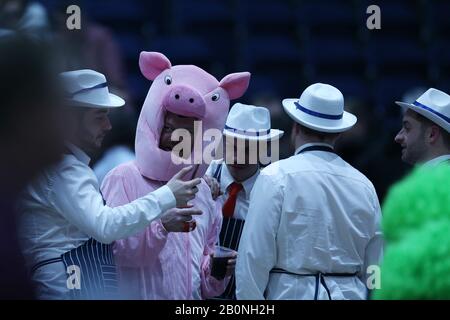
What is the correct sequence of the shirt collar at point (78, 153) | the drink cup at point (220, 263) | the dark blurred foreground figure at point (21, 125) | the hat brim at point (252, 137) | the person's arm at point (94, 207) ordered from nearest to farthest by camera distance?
the dark blurred foreground figure at point (21, 125) < the person's arm at point (94, 207) < the shirt collar at point (78, 153) < the drink cup at point (220, 263) < the hat brim at point (252, 137)

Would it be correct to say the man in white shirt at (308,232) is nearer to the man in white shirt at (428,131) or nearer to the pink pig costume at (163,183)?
the pink pig costume at (163,183)

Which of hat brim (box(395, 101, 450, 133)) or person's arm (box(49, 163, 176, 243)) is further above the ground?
hat brim (box(395, 101, 450, 133))

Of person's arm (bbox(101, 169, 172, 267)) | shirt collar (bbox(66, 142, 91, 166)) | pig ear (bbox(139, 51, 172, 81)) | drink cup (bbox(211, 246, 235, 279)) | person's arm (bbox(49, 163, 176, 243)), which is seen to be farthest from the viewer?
pig ear (bbox(139, 51, 172, 81))

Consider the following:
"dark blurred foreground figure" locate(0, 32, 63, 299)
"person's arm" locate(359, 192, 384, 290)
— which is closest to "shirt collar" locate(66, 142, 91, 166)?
"person's arm" locate(359, 192, 384, 290)

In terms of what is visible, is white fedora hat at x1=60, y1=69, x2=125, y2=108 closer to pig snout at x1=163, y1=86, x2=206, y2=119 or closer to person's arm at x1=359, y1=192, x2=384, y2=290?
pig snout at x1=163, y1=86, x2=206, y2=119

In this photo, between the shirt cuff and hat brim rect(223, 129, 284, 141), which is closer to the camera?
the shirt cuff

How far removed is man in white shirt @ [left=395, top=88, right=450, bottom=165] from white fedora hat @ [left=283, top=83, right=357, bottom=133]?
0.22 metres

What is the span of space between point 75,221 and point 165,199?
250 millimetres

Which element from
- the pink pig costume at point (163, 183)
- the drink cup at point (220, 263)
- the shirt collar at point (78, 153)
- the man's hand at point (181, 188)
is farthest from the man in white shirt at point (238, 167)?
the shirt collar at point (78, 153)

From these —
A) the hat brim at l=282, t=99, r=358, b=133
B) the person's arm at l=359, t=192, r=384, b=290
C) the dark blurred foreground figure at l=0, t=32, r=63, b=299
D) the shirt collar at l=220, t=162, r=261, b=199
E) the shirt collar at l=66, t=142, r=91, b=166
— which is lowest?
the person's arm at l=359, t=192, r=384, b=290

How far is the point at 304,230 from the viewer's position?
2668mm

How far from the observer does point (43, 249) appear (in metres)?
2.53

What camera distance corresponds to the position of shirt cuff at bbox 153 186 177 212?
8.35ft

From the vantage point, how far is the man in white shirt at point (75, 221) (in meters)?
2.50
